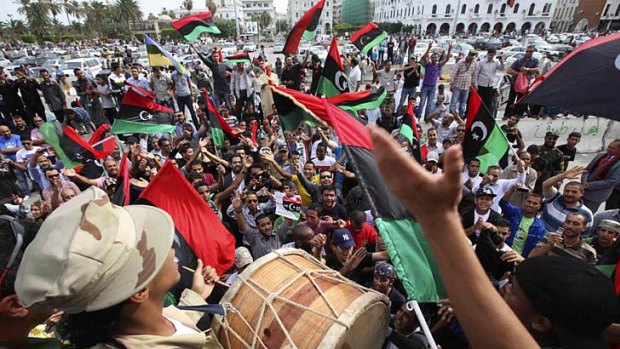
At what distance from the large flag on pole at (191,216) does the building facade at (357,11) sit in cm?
12928

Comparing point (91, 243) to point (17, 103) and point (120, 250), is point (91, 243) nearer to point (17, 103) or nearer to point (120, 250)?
point (120, 250)

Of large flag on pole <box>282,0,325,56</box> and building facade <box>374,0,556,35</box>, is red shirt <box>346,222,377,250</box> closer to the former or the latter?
large flag on pole <box>282,0,325,56</box>

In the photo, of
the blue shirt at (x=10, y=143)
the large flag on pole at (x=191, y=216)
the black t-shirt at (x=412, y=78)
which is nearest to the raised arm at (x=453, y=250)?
the large flag on pole at (x=191, y=216)

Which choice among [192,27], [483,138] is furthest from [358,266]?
[192,27]

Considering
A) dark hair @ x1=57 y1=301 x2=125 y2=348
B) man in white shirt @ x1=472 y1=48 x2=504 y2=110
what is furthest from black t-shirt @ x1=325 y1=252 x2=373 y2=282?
man in white shirt @ x1=472 y1=48 x2=504 y2=110

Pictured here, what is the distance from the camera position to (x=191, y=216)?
359 centimetres

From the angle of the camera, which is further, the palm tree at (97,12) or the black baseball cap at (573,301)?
the palm tree at (97,12)

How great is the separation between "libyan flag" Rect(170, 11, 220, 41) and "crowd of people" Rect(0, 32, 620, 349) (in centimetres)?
219

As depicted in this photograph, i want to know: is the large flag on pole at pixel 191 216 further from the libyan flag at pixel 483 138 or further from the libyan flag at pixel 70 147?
the libyan flag at pixel 483 138

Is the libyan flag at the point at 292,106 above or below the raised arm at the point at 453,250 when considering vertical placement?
below

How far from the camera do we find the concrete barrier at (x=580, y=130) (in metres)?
8.37

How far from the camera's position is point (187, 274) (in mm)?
3027

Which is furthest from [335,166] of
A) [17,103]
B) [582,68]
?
[17,103]

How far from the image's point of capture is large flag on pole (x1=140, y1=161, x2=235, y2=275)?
347cm
